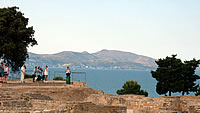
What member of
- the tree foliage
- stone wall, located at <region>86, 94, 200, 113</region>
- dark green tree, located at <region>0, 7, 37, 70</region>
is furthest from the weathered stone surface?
the tree foliage

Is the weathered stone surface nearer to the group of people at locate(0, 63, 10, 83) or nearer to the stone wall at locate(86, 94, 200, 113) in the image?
the stone wall at locate(86, 94, 200, 113)

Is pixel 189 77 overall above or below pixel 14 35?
below

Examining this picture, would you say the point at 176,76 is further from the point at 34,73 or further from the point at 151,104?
the point at 151,104

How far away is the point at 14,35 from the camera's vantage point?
37.4 metres

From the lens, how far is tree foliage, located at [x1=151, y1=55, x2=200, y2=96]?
45444 mm

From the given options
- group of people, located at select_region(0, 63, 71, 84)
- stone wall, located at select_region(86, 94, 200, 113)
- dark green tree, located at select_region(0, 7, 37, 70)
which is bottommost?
stone wall, located at select_region(86, 94, 200, 113)

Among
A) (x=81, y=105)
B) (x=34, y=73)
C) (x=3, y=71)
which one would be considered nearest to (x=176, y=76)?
(x=34, y=73)

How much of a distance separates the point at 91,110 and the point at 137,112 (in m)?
2.47

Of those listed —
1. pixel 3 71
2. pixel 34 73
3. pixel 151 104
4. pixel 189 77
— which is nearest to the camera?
pixel 151 104

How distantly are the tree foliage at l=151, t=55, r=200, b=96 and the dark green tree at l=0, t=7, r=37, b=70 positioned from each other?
2122 centimetres

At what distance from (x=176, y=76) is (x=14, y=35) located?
1021 inches

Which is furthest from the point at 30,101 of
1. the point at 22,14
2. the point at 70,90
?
the point at 22,14

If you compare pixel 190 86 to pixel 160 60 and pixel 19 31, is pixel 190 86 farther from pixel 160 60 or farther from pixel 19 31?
pixel 19 31

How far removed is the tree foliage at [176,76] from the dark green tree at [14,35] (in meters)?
21.2
